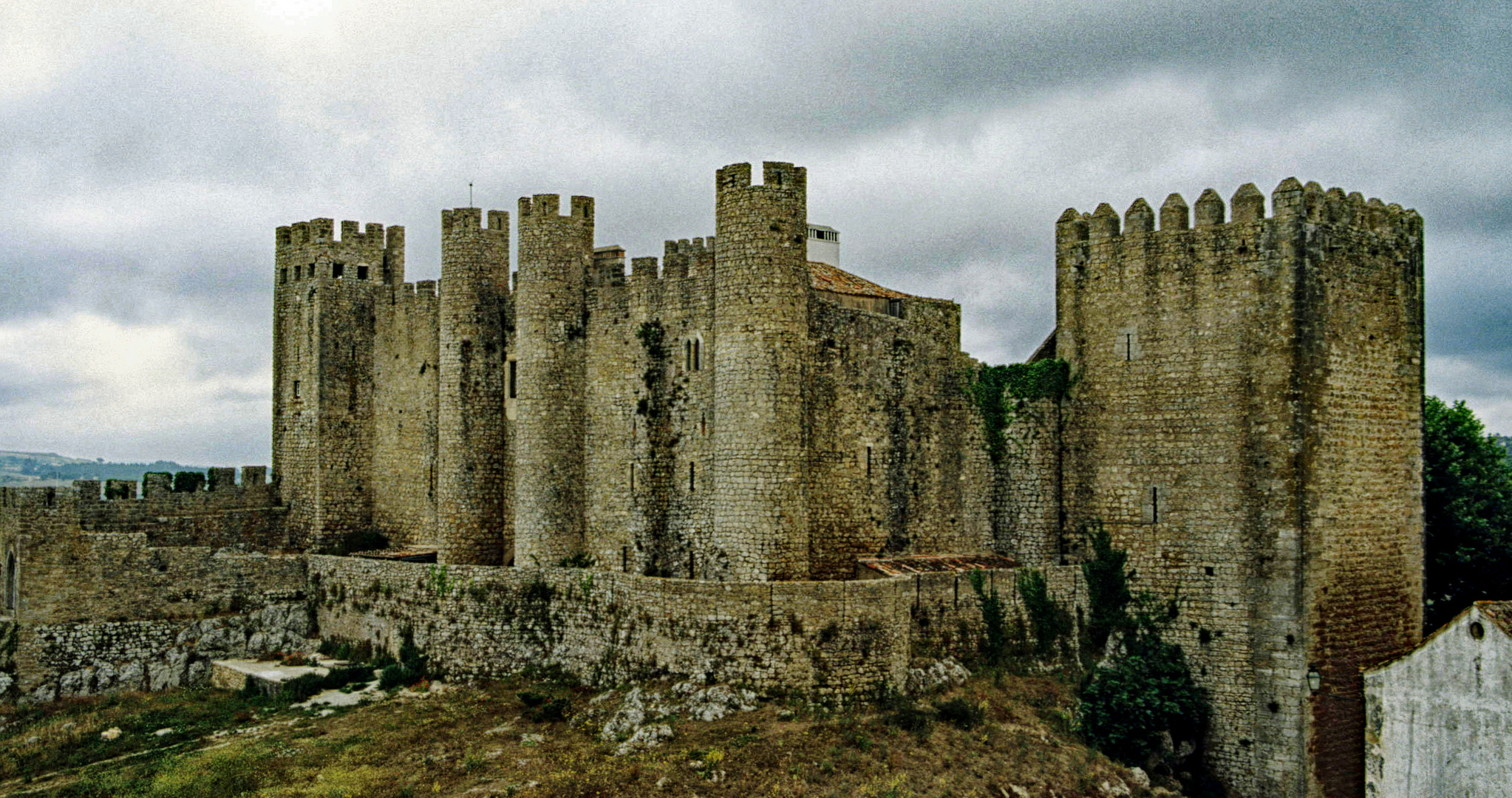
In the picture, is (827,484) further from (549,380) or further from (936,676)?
(549,380)

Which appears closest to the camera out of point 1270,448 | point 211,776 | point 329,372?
point 211,776

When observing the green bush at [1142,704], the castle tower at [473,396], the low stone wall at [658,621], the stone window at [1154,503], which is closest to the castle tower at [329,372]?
the low stone wall at [658,621]

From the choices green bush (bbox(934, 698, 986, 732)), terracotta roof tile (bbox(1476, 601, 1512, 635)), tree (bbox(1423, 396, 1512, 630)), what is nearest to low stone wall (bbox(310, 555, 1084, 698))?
green bush (bbox(934, 698, 986, 732))

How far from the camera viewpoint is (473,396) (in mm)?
30234

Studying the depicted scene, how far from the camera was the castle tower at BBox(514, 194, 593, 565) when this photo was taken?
2823cm

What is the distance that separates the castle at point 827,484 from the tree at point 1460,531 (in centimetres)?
409

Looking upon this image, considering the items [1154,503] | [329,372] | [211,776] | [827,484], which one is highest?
[329,372]

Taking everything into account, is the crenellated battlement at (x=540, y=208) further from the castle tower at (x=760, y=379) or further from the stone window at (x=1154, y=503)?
the stone window at (x=1154, y=503)

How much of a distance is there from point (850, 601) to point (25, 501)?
20378 millimetres

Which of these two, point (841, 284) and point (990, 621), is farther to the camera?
point (841, 284)

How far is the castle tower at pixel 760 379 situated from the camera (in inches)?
985

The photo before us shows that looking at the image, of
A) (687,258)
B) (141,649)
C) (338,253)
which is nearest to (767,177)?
(687,258)

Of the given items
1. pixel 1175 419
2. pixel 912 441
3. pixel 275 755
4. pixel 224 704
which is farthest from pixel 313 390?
pixel 1175 419

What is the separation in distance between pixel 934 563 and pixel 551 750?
10414mm
